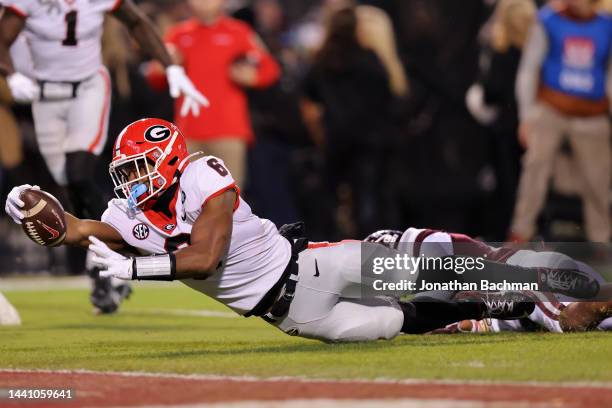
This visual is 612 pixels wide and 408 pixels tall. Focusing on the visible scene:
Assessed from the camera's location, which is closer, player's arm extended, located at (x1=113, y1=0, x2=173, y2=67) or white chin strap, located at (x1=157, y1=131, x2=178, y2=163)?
white chin strap, located at (x1=157, y1=131, x2=178, y2=163)

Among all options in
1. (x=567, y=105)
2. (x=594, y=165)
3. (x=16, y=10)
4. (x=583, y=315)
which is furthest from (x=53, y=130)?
(x=594, y=165)

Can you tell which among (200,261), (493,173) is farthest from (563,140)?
(200,261)

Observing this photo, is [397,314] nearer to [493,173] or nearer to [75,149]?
[75,149]

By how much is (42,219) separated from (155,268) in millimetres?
920

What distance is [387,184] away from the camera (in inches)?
670

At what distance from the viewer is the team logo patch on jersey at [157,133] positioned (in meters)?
7.91

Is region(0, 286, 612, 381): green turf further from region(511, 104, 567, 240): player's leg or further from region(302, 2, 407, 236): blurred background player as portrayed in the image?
region(302, 2, 407, 236): blurred background player

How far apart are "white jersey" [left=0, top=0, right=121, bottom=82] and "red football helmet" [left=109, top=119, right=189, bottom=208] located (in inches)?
129

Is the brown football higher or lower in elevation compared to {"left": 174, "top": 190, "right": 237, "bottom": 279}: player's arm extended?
lower

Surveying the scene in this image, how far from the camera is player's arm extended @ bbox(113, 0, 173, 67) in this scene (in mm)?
11219

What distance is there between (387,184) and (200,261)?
970cm

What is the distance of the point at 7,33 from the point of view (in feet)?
35.9

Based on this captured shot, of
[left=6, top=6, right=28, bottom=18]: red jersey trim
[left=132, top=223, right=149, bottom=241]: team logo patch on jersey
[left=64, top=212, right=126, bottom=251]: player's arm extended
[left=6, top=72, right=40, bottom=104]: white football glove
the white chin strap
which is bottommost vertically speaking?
[left=6, top=72, right=40, bottom=104]: white football glove

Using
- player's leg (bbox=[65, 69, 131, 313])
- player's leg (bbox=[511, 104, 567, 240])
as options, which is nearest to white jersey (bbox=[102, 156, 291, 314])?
player's leg (bbox=[65, 69, 131, 313])
